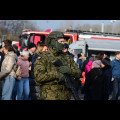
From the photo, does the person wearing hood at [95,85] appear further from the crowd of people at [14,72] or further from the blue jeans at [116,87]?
the blue jeans at [116,87]

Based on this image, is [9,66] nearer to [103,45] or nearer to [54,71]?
[54,71]

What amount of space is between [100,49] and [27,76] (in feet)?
34.5

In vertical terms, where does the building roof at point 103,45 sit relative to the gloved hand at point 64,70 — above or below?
above

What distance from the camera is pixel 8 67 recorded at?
7.61 meters

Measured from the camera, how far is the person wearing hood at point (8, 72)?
761 cm

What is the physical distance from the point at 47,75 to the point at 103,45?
15551 millimetres

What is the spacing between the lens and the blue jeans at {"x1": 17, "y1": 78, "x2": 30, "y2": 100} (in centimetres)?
889

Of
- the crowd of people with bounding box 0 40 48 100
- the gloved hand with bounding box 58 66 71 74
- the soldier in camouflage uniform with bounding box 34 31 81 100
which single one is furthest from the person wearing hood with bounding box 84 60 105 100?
the gloved hand with bounding box 58 66 71 74

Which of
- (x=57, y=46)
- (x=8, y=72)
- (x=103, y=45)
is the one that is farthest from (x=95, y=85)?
(x=103, y=45)

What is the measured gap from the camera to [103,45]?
19.7 meters

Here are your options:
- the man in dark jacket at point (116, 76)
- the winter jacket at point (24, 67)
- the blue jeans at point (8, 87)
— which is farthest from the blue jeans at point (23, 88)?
the man in dark jacket at point (116, 76)

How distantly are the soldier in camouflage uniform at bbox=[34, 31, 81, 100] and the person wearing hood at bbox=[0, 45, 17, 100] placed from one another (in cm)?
306

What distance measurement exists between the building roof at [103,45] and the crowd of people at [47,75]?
7310 millimetres
